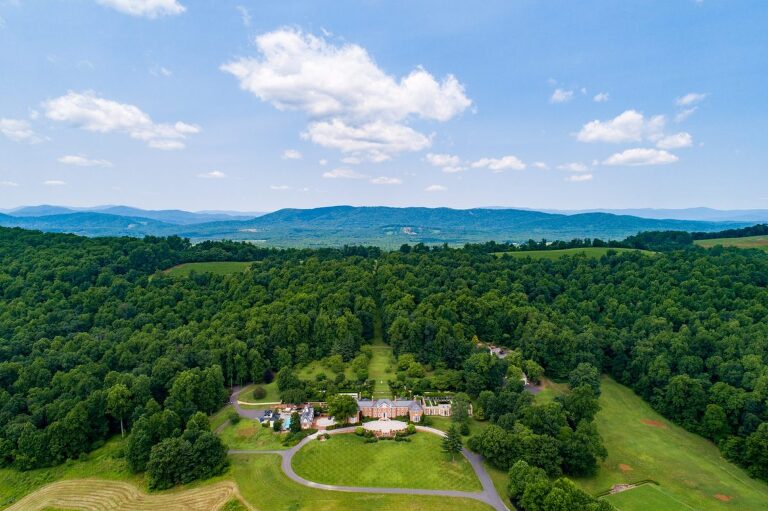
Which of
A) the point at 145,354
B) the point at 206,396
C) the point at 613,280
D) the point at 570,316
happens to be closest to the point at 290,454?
the point at 206,396

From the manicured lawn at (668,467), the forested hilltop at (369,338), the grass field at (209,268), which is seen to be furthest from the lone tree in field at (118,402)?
the manicured lawn at (668,467)

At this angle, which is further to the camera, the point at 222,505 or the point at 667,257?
the point at 667,257

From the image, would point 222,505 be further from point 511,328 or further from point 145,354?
point 511,328

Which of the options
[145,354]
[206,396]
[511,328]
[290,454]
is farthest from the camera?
[511,328]

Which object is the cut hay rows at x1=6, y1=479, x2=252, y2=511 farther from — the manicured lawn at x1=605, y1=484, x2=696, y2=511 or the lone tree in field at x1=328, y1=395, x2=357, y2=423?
the manicured lawn at x1=605, y1=484, x2=696, y2=511

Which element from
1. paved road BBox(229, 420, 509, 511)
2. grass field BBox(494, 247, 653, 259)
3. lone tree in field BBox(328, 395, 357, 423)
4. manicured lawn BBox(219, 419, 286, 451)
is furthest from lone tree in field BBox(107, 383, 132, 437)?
grass field BBox(494, 247, 653, 259)

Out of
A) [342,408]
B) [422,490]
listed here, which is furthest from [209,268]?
[422,490]
